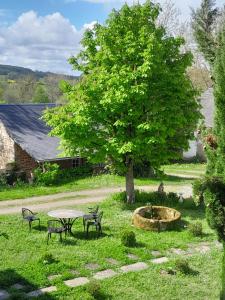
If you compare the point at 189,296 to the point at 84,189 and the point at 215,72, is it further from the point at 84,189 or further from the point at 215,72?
the point at 84,189

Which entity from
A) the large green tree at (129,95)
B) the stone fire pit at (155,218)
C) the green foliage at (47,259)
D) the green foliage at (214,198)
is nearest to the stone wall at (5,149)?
the large green tree at (129,95)

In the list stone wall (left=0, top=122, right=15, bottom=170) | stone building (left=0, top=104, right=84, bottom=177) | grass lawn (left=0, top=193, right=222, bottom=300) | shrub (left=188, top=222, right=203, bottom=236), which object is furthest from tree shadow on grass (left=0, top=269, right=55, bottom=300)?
stone wall (left=0, top=122, right=15, bottom=170)

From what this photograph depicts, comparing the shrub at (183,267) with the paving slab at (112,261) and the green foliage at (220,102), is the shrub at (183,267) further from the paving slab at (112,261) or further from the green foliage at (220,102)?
the green foliage at (220,102)

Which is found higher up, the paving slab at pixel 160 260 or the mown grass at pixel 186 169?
the mown grass at pixel 186 169

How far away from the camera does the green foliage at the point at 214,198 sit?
11.2m

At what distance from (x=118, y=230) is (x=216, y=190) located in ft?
31.7

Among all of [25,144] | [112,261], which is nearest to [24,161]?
[25,144]

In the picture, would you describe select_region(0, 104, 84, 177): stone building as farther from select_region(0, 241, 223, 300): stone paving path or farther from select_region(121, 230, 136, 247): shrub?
select_region(0, 241, 223, 300): stone paving path

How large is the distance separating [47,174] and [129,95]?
11826mm

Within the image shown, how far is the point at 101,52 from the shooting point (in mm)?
23547

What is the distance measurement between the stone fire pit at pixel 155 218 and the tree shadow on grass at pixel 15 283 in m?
7.57

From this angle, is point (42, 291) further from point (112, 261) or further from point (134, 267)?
point (134, 267)

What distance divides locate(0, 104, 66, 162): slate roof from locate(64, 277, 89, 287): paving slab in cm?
1895

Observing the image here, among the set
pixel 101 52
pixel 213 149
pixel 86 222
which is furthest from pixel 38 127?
pixel 213 149
